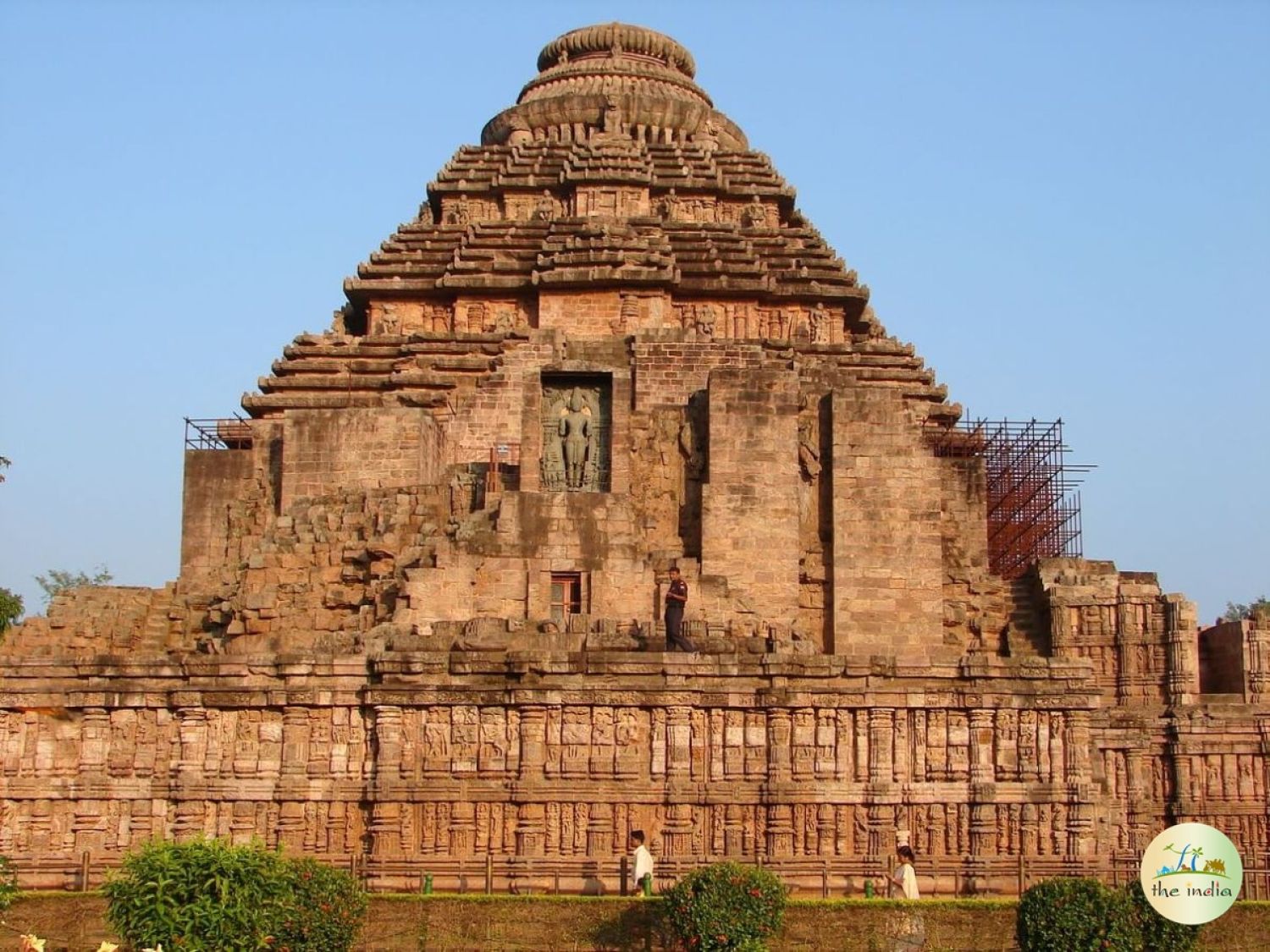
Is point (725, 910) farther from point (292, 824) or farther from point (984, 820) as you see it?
point (292, 824)

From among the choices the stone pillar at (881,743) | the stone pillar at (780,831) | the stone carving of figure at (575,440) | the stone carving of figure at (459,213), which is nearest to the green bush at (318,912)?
the stone pillar at (780,831)

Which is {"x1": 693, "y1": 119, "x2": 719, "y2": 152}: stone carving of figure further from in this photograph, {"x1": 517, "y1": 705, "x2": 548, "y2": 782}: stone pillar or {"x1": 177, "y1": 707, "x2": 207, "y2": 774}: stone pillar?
{"x1": 177, "y1": 707, "x2": 207, "y2": 774}: stone pillar

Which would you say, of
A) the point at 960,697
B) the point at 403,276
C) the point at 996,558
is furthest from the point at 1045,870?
the point at 403,276

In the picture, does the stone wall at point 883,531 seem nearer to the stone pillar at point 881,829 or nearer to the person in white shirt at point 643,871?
the stone pillar at point 881,829

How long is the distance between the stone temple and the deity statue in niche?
0.24 feet

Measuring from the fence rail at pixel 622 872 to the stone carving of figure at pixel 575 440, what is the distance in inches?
396

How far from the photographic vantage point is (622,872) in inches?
1037

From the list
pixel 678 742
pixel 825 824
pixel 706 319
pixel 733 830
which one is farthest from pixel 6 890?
pixel 706 319

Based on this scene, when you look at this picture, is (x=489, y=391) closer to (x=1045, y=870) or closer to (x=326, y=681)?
(x=326, y=681)

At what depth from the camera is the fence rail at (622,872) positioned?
2686cm

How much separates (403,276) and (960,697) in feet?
70.6

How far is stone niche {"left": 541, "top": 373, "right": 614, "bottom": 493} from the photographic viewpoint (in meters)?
35.9

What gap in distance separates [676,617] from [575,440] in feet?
24.5

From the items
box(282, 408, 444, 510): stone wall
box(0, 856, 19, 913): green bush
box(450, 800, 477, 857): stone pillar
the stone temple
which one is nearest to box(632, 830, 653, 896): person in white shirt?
the stone temple
